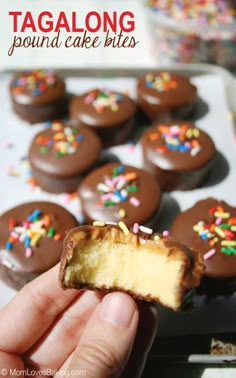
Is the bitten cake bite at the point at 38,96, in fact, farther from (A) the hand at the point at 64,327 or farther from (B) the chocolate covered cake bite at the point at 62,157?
(A) the hand at the point at 64,327

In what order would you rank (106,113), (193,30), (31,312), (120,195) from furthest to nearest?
1. (193,30)
2. (106,113)
3. (120,195)
4. (31,312)

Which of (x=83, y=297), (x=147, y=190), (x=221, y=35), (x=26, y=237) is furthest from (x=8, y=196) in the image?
(x=221, y=35)

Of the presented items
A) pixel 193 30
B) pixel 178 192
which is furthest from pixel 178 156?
pixel 193 30

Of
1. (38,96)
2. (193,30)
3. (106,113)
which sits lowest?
(106,113)

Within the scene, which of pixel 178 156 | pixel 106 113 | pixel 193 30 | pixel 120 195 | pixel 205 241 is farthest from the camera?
pixel 193 30

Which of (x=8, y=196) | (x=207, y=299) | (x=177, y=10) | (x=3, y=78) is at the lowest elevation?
(x=207, y=299)

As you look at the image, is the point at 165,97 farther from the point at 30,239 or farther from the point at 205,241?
the point at 30,239

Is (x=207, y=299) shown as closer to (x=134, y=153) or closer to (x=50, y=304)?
(x=50, y=304)

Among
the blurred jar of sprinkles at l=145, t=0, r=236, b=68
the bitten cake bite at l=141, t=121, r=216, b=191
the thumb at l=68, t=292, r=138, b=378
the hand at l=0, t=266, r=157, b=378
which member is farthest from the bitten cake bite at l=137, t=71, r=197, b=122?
the thumb at l=68, t=292, r=138, b=378
